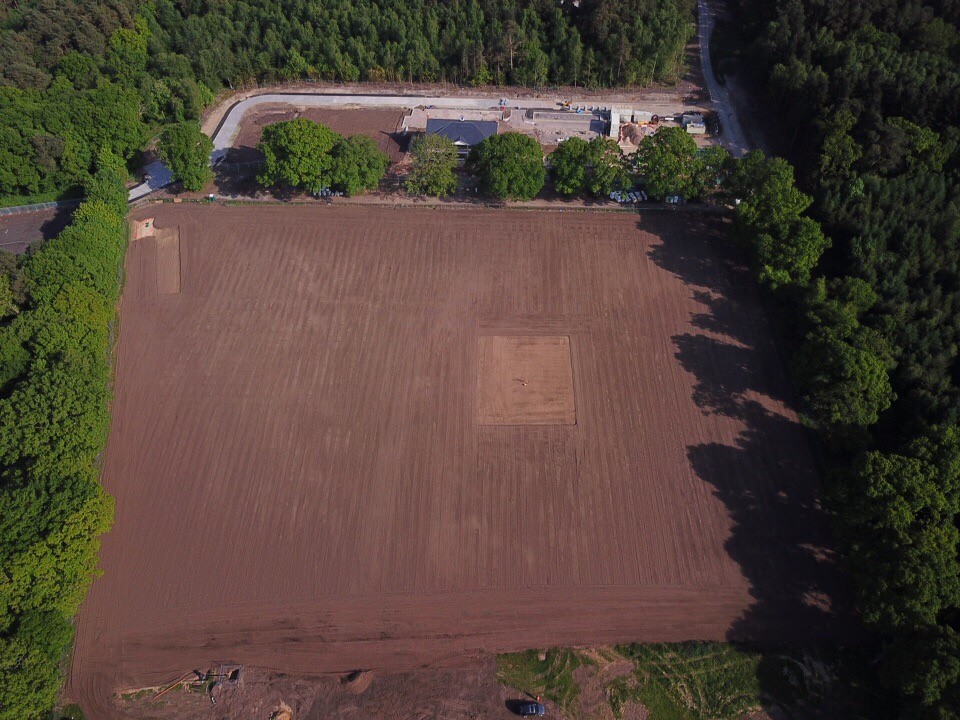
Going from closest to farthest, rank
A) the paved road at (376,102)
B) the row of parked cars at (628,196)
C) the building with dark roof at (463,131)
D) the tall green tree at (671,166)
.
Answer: the tall green tree at (671,166), the row of parked cars at (628,196), the building with dark roof at (463,131), the paved road at (376,102)

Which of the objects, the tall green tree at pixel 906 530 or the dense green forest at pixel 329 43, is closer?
the tall green tree at pixel 906 530

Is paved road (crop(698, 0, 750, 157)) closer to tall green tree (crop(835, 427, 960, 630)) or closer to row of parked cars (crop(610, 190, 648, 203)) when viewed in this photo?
row of parked cars (crop(610, 190, 648, 203))

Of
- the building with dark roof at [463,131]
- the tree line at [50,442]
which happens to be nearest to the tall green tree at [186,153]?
the tree line at [50,442]

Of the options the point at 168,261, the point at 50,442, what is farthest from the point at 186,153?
the point at 50,442

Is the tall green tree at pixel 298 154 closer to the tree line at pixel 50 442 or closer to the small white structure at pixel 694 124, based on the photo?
the tree line at pixel 50 442

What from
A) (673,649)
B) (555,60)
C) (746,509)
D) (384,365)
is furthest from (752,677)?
(555,60)

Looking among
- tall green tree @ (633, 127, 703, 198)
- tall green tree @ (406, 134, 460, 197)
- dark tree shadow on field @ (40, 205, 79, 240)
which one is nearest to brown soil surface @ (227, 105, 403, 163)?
tall green tree @ (406, 134, 460, 197)

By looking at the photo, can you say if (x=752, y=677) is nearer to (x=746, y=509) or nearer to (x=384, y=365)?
(x=746, y=509)
